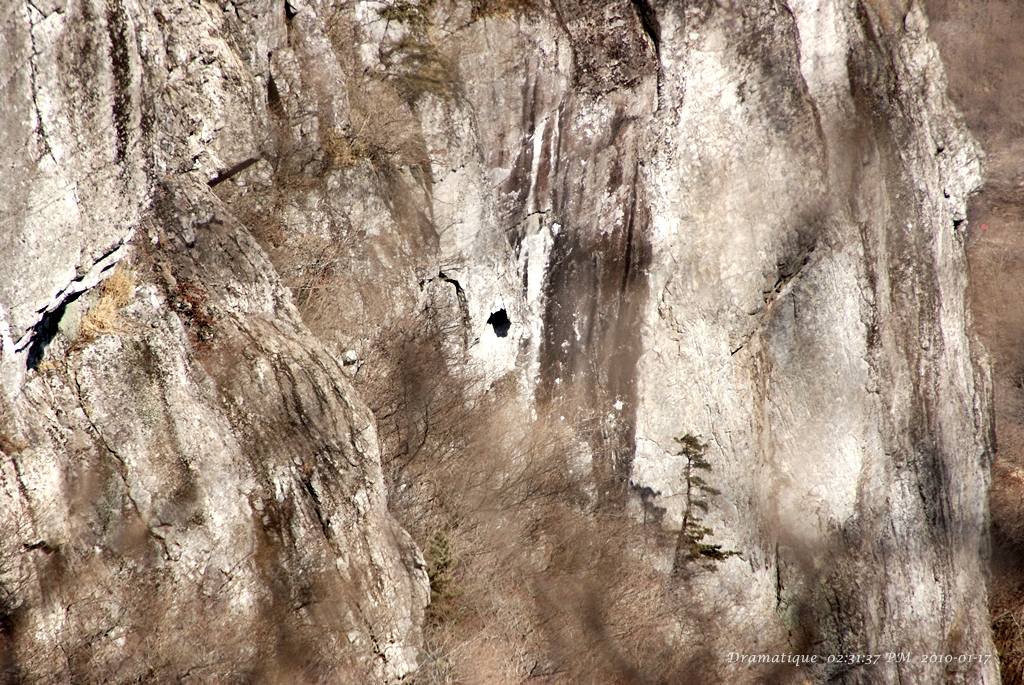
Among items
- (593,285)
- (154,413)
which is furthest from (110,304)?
(593,285)

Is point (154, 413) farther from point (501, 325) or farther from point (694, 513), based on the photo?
point (694, 513)

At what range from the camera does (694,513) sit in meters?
6.93

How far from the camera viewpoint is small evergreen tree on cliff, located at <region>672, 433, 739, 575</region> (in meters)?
6.88

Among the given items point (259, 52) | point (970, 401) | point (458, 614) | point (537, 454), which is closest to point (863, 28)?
point (970, 401)

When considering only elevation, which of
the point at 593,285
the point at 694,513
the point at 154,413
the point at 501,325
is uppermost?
the point at 593,285

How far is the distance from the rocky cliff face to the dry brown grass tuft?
13.3 inches

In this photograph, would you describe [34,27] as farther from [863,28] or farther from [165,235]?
[863,28]

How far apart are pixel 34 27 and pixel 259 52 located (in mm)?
2095

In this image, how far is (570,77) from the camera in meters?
7.14

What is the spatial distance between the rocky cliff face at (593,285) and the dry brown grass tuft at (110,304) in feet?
1.10

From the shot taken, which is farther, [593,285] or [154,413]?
[593,285]

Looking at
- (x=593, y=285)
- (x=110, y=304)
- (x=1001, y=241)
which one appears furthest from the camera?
(x=1001, y=241)

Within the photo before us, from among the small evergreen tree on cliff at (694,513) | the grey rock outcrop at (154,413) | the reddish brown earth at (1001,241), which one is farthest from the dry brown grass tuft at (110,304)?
the reddish brown earth at (1001,241)

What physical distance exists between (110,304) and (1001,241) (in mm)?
9755
